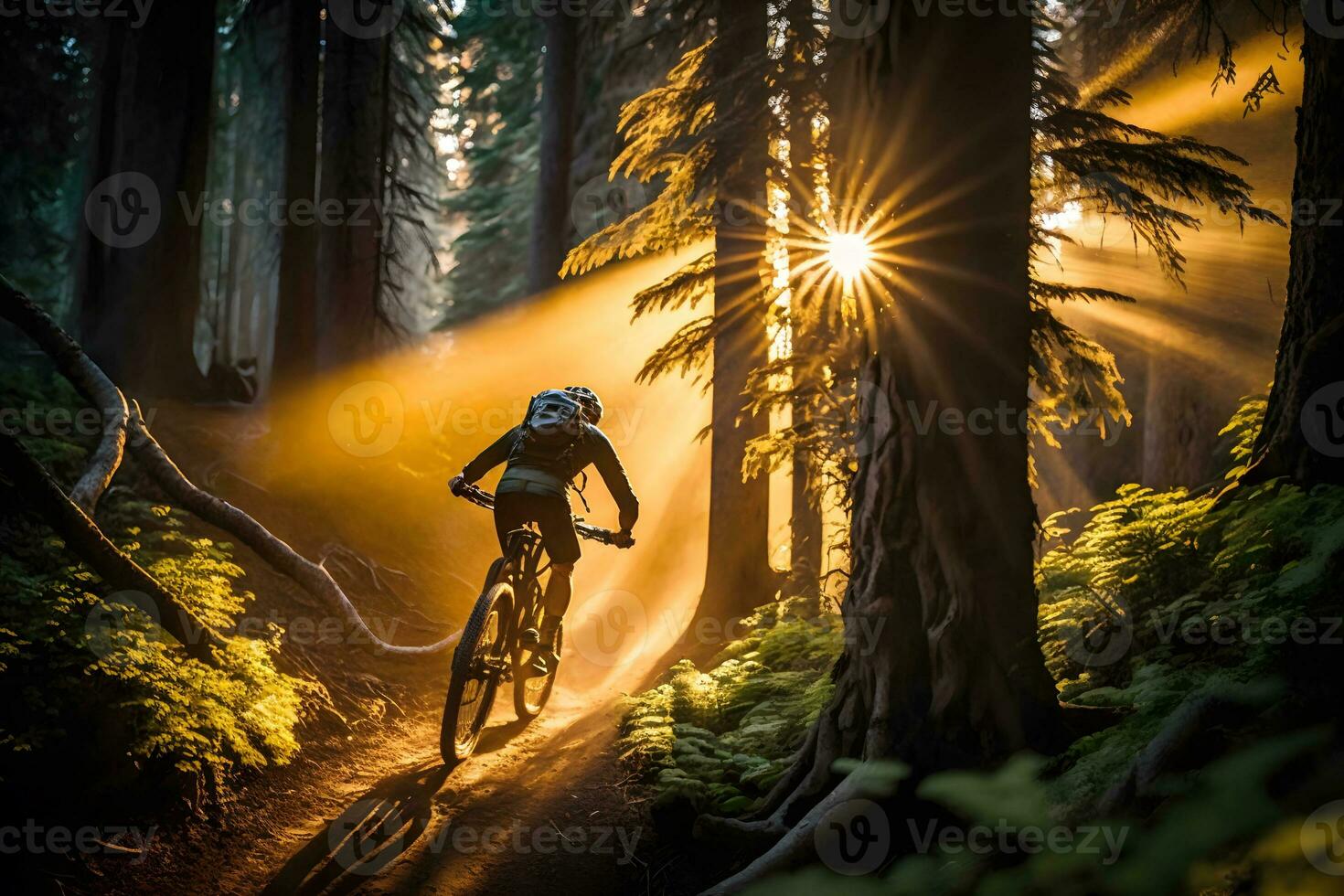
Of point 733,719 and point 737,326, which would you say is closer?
point 733,719

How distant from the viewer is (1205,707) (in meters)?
3.28

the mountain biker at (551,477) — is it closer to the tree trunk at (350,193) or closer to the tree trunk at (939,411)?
the tree trunk at (939,411)

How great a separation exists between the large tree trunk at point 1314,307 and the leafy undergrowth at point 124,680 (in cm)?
682

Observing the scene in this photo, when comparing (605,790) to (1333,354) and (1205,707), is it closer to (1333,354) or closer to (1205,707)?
(1205,707)

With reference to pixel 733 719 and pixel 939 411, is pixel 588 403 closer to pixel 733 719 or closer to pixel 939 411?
pixel 733 719

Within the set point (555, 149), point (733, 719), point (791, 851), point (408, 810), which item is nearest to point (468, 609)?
point (733, 719)

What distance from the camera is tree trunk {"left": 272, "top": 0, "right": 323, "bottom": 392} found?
12711 millimetres

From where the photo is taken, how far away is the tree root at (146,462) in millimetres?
6262

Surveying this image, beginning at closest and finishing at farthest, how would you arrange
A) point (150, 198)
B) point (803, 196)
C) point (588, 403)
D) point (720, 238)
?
point (588, 403)
point (803, 196)
point (720, 238)
point (150, 198)

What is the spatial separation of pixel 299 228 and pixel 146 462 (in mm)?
6881

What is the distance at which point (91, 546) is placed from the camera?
205 inches

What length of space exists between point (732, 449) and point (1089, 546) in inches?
169

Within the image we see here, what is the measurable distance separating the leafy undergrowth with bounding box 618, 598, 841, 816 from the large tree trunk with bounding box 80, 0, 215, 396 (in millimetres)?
8490

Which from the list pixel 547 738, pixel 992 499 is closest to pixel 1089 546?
pixel 992 499
